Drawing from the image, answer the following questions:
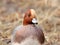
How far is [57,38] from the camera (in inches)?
235

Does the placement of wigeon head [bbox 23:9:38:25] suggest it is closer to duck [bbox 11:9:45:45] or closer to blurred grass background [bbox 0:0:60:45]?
duck [bbox 11:9:45:45]

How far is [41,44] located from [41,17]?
209 centimetres

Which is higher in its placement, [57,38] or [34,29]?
[34,29]

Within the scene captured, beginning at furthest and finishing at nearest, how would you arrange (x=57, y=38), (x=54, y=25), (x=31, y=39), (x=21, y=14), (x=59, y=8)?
(x=21, y=14) → (x=59, y=8) → (x=54, y=25) → (x=57, y=38) → (x=31, y=39)

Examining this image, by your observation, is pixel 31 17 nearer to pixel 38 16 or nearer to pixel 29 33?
pixel 29 33

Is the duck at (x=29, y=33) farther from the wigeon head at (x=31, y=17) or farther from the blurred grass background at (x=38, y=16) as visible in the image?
the blurred grass background at (x=38, y=16)

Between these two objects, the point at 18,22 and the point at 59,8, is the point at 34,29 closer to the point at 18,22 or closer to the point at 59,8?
the point at 18,22

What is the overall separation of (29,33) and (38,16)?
7.20ft

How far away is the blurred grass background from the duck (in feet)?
2.73

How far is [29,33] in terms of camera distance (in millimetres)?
4762

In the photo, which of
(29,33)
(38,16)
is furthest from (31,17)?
(38,16)

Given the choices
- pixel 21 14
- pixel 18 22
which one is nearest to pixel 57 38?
pixel 18 22

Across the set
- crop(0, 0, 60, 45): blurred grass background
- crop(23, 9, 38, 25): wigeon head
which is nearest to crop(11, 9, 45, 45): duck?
crop(23, 9, 38, 25): wigeon head

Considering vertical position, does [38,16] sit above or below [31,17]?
below
